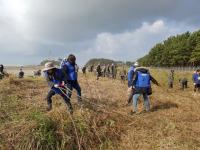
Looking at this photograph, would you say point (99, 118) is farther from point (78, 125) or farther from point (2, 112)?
point (2, 112)

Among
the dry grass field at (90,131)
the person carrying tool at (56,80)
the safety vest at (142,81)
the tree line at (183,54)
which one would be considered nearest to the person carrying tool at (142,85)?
the safety vest at (142,81)

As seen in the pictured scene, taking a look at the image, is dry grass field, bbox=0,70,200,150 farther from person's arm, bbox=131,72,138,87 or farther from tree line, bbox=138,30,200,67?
tree line, bbox=138,30,200,67

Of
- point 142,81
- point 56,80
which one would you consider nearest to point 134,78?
point 142,81

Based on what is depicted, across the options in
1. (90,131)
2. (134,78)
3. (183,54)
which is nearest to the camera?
(90,131)

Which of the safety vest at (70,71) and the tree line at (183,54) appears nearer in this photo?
the safety vest at (70,71)

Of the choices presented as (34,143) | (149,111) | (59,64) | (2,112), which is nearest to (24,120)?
(34,143)

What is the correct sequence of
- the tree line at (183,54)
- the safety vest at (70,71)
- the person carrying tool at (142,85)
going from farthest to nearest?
the tree line at (183,54)
the person carrying tool at (142,85)
the safety vest at (70,71)

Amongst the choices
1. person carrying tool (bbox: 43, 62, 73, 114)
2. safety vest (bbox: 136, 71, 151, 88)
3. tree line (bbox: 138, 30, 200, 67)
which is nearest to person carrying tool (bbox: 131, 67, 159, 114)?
safety vest (bbox: 136, 71, 151, 88)

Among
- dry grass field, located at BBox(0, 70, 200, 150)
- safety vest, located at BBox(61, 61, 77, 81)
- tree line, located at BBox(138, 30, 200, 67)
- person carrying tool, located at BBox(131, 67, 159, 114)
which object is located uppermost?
tree line, located at BBox(138, 30, 200, 67)

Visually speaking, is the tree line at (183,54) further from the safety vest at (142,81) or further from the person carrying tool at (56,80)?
the person carrying tool at (56,80)

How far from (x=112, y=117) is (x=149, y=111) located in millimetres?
2636

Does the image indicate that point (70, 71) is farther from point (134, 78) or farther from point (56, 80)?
point (134, 78)

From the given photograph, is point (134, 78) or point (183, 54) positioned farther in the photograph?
point (183, 54)

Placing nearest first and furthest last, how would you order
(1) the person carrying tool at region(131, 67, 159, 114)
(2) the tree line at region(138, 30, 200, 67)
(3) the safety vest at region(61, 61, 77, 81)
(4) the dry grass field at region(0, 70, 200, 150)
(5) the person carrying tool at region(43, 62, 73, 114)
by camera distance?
(4) the dry grass field at region(0, 70, 200, 150)
(5) the person carrying tool at region(43, 62, 73, 114)
(3) the safety vest at region(61, 61, 77, 81)
(1) the person carrying tool at region(131, 67, 159, 114)
(2) the tree line at region(138, 30, 200, 67)
